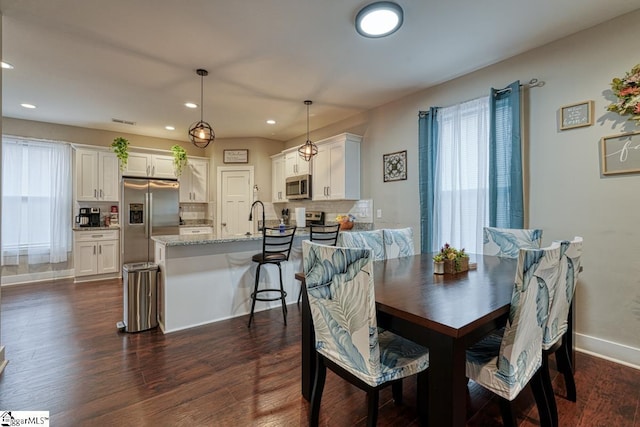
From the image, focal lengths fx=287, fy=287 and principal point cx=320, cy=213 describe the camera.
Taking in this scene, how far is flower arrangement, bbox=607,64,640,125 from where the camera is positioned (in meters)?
2.16

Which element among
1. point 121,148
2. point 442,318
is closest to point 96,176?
point 121,148

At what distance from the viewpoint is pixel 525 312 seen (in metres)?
1.22

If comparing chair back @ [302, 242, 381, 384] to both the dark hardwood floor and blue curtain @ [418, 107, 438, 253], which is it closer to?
the dark hardwood floor

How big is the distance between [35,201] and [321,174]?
4806 mm

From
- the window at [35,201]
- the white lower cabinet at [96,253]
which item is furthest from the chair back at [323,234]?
the window at [35,201]

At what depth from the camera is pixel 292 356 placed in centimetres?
239

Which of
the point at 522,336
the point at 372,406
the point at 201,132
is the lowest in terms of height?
the point at 372,406

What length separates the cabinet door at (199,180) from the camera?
20.1 feet

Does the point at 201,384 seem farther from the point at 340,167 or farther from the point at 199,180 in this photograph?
the point at 199,180

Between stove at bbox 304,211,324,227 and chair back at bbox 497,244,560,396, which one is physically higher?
stove at bbox 304,211,324,227

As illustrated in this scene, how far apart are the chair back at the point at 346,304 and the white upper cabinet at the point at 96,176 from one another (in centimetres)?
546

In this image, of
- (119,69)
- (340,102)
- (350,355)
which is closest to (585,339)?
(350,355)

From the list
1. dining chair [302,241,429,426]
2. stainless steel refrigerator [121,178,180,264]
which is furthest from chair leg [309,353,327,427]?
stainless steel refrigerator [121,178,180,264]

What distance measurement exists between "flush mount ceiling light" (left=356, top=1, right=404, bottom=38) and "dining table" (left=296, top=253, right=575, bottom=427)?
189 centimetres
